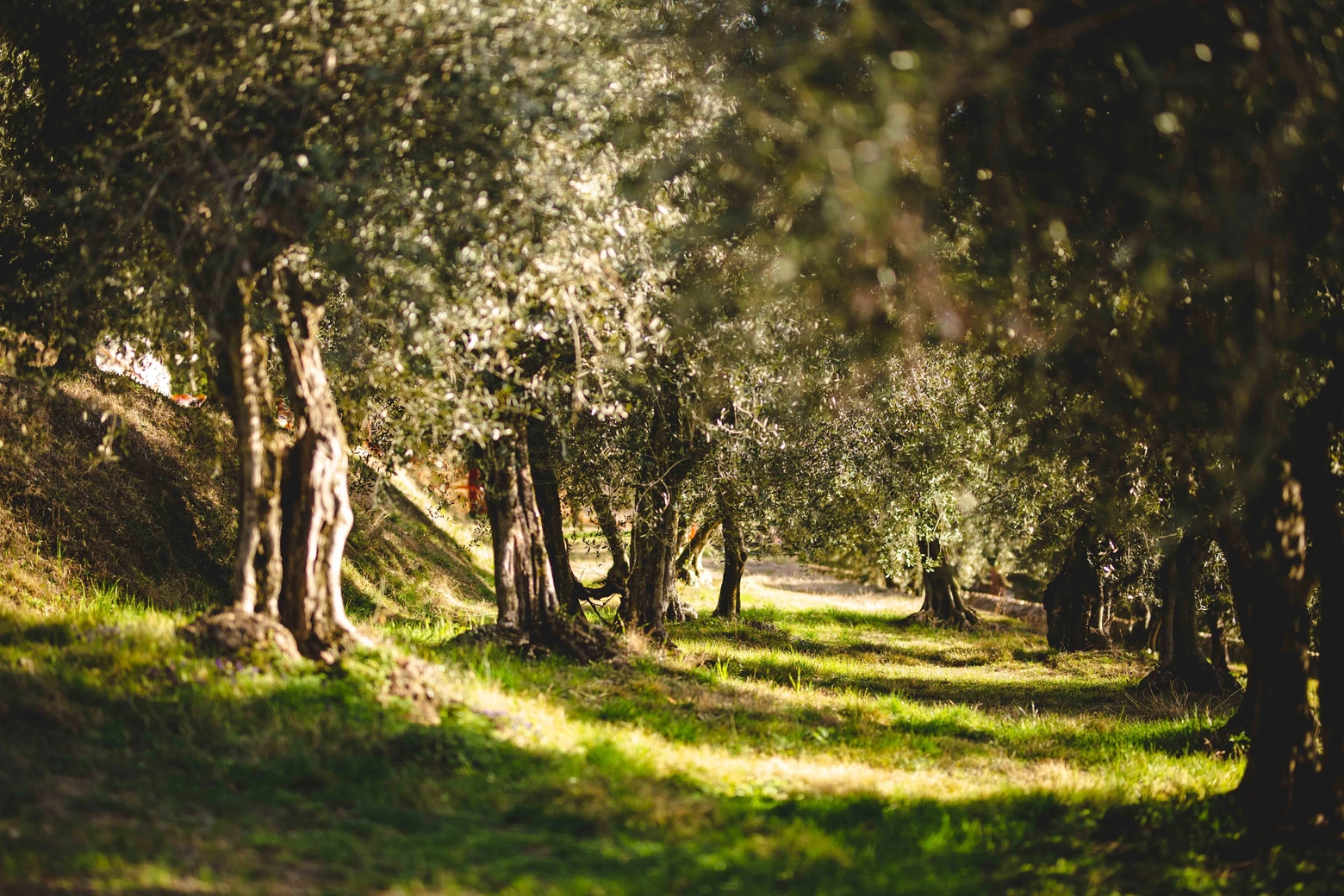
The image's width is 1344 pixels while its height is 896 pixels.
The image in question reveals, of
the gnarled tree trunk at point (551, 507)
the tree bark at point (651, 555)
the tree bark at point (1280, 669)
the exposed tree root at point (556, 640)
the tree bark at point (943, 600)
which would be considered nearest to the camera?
the tree bark at point (1280, 669)

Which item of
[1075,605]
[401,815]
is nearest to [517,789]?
[401,815]

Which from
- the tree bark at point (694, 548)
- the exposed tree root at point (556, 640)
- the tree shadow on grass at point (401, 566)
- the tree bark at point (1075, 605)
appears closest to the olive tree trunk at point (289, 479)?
the exposed tree root at point (556, 640)

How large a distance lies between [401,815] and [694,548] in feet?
86.3

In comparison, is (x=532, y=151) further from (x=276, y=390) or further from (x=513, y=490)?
(x=276, y=390)

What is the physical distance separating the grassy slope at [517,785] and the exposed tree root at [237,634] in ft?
0.64

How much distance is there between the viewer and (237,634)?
371 inches

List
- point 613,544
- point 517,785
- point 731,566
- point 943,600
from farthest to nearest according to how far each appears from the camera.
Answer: point 943,600 → point 731,566 → point 613,544 → point 517,785

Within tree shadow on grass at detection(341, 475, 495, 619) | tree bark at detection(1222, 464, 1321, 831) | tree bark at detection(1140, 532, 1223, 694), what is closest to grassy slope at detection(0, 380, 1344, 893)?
tree bark at detection(1222, 464, 1321, 831)

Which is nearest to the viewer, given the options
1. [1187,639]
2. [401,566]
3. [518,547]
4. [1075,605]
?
[518,547]

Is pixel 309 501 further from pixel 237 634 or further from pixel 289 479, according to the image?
pixel 237 634

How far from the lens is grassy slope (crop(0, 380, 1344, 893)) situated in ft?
21.3

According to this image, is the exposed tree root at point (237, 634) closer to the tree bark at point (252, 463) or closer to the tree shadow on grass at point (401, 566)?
the tree bark at point (252, 463)

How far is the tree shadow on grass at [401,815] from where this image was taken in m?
6.32

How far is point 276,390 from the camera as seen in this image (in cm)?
1708
